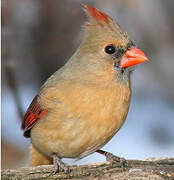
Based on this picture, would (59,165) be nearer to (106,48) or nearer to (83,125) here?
(83,125)

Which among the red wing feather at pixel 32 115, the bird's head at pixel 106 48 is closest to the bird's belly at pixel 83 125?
the red wing feather at pixel 32 115

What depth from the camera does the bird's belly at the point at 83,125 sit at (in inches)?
117

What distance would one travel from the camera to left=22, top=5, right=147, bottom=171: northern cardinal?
2.98 metres

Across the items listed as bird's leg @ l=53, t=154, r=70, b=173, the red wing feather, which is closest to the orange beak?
the red wing feather

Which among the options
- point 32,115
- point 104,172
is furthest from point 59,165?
point 32,115

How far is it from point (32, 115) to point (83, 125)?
542mm

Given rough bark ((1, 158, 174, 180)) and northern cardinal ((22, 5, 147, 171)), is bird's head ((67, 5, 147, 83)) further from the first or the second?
rough bark ((1, 158, 174, 180))

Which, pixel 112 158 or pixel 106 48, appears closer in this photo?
pixel 106 48

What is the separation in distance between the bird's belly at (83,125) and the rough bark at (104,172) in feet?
0.46

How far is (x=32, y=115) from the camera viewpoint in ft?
11.0

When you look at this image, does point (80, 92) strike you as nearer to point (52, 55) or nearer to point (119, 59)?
point (119, 59)

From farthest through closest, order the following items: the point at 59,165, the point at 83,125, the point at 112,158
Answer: the point at 112,158, the point at 59,165, the point at 83,125

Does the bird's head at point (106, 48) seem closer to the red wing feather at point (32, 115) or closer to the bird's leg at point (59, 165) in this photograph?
the red wing feather at point (32, 115)

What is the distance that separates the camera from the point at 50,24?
15.4 feet
